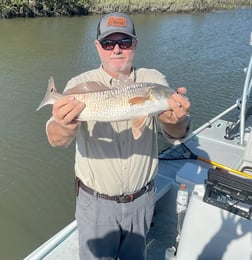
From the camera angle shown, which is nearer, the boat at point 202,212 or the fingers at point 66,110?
the fingers at point 66,110

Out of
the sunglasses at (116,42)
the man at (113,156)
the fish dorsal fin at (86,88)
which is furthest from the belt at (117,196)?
the sunglasses at (116,42)

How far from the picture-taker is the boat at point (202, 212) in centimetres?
261

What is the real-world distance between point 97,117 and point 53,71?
1132 centimetres

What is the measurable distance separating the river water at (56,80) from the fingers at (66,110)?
3.71 metres

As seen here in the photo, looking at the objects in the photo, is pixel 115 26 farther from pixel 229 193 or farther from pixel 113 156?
pixel 229 193

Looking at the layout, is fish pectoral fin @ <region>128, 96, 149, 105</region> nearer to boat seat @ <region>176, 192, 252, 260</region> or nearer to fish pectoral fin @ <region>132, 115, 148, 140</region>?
fish pectoral fin @ <region>132, 115, 148, 140</region>

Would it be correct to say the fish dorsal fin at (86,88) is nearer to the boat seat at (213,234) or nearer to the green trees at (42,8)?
the boat seat at (213,234)

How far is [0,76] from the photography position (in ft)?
39.6

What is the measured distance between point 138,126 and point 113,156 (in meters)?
0.32

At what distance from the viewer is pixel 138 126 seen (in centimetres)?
233

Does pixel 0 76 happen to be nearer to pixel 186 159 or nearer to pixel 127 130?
pixel 186 159

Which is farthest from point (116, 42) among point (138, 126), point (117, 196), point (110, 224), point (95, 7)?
point (95, 7)

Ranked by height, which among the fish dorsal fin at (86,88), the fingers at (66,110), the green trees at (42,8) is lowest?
the green trees at (42,8)

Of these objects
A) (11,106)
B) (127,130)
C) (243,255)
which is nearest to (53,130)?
(127,130)
